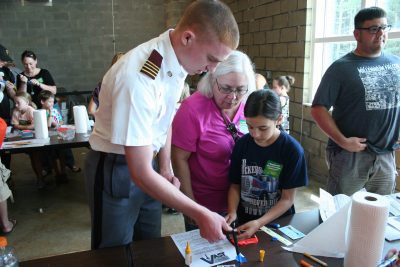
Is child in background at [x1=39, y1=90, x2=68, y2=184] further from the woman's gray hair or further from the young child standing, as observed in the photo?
the young child standing

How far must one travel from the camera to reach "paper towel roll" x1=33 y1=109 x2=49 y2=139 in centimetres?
296

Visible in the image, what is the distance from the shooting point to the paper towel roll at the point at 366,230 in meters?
0.92

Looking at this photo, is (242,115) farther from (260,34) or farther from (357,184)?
(260,34)

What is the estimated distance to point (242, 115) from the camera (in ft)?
5.17

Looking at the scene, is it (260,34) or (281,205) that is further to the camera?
(260,34)

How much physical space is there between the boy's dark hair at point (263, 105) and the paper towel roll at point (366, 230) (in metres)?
0.52

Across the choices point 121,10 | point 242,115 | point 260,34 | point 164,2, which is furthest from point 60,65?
point 242,115

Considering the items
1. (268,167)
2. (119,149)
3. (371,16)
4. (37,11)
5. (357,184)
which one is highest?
(37,11)

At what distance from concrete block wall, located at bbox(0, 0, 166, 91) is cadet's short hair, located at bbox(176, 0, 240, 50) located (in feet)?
19.9

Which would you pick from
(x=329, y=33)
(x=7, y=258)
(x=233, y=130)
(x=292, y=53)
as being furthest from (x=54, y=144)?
(x=329, y=33)

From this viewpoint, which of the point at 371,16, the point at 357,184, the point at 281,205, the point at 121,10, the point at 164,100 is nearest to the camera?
the point at 164,100

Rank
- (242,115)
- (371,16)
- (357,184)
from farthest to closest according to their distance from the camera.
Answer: (357,184) → (371,16) → (242,115)

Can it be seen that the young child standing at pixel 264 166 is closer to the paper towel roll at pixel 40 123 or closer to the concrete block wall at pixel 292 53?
the paper towel roll at pixel 40 123

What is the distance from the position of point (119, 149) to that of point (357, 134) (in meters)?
1.54
